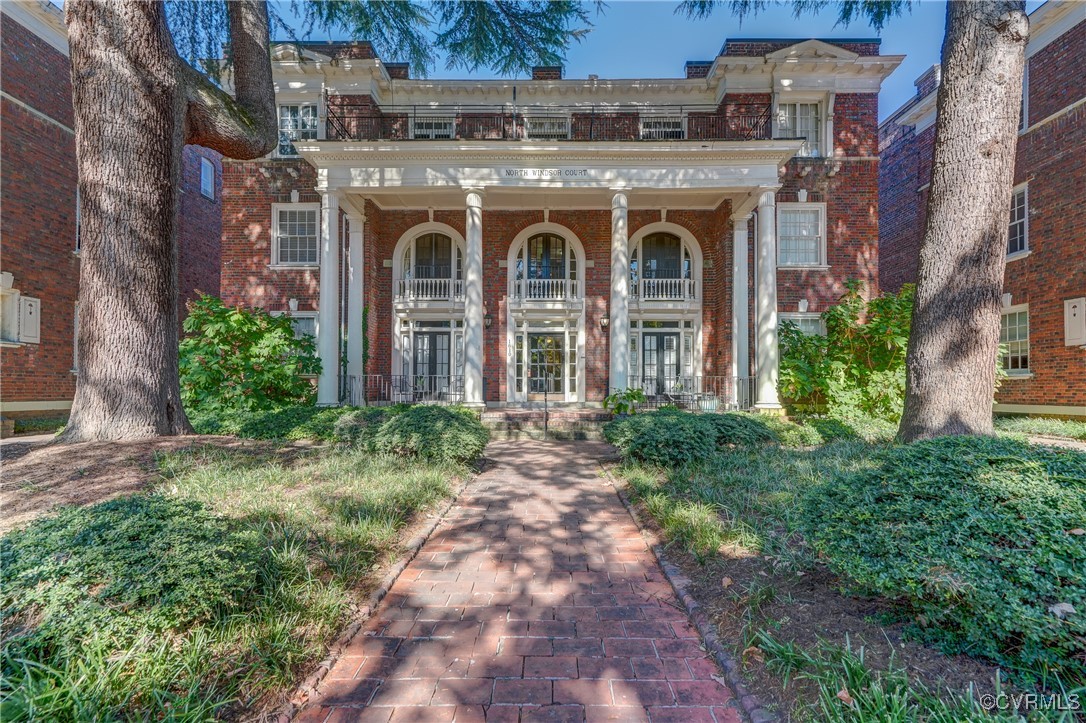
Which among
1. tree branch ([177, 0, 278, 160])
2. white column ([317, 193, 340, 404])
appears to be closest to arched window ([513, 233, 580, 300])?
white column ([317, 193, 340, 404])

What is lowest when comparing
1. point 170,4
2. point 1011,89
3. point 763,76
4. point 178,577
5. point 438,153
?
point 178,577

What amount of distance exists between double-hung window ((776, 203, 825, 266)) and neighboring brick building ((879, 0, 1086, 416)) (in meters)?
2.56

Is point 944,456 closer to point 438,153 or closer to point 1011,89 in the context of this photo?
point 1011,89

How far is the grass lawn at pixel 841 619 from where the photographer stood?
6.43 feet

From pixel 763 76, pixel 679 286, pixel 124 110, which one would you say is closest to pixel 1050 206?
pixel 763 76

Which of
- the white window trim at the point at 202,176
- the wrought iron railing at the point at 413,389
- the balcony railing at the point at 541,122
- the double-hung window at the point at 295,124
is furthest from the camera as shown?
the white window trim at the point at 202,176

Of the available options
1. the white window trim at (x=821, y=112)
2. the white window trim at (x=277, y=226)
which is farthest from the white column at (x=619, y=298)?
the white window trim at (x=277, y=226)

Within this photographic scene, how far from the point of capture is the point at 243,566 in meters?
2.54

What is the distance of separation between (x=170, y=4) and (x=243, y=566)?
11559mm

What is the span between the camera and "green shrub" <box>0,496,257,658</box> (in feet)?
6.55

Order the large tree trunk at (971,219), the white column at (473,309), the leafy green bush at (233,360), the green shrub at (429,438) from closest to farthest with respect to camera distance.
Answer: the large tree trunk at (971,219) < the green shrub at (429,438) < the leafy green bush at (233,360) < the white column at (473,309)

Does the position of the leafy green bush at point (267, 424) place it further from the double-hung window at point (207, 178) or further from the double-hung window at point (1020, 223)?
the double-hung window at point (1020, 223)

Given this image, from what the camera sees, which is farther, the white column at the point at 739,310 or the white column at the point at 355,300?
the white column at the point at 355,300

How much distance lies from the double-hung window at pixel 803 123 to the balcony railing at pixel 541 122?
1640 mm
